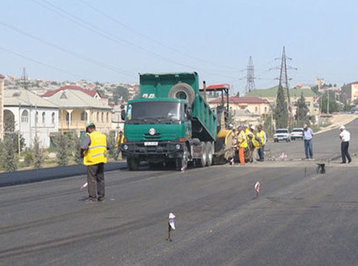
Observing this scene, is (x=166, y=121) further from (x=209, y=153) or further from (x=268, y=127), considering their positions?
(x=268, y=127)

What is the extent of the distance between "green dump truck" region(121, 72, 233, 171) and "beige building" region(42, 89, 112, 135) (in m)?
53.5

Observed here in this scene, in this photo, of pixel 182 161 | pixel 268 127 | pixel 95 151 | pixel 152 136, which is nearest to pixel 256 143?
pixel 182 161

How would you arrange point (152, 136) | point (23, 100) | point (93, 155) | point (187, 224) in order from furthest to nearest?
point (23, 100), point (152, 136), point (93, 155), point (187, 224)

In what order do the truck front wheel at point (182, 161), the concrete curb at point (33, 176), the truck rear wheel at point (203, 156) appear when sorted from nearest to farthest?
1. the concrete curb at point (33, 176)
2. the truck front wheel at point (182, 161)
3. the truck rear wheel at point (203, 156)

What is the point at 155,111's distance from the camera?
73.4 feet

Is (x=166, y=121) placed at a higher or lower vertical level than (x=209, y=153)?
higher

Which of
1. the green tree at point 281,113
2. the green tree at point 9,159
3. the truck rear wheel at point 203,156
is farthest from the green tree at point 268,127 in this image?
the truck rear wheel at point 203,156

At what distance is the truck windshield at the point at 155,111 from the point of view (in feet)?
73.3

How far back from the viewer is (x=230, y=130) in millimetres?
28172

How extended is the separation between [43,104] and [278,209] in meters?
62.7

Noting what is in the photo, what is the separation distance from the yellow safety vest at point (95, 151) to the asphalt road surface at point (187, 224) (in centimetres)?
97

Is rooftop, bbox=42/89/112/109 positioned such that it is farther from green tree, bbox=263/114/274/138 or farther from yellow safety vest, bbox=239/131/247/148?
yellow safety vest, bbox=239/131/247/148

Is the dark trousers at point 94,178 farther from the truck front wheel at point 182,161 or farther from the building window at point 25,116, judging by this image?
the building window at point 25,116

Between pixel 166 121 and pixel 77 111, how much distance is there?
194ft
